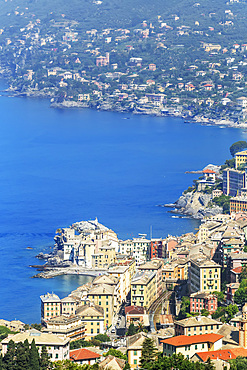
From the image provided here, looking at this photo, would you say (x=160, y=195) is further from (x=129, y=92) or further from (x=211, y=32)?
(x=211, y=32)

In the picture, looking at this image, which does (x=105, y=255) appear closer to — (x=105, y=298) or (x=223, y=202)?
(x=105, y=298)

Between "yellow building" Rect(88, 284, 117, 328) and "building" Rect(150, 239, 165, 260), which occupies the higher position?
"building" Rect(150, 239, 165, 260)

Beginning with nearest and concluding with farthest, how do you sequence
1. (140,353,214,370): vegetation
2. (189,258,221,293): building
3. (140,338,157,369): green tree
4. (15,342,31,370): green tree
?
(140,353,214,370): vegetation < (140,338,157,369): green tree < (15,342,31,370): green tree < (189,258,221,293): building

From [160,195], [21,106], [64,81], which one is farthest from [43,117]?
[160,195]

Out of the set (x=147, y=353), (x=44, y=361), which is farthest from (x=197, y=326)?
(x=44, y=361)

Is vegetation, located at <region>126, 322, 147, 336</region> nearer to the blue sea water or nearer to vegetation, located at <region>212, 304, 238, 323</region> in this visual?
vegetation, located at <region>212, 304, 238, 323</region>

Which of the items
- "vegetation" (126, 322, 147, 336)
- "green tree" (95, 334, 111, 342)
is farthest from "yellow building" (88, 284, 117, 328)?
"vegetation" (126, 322, 147, 336)

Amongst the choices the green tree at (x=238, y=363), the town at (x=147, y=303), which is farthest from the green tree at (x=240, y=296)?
the green tree at (x=238, y=363)
